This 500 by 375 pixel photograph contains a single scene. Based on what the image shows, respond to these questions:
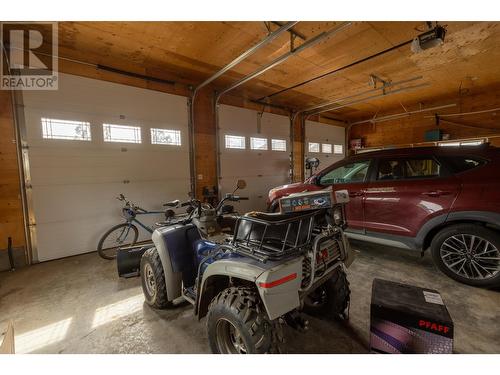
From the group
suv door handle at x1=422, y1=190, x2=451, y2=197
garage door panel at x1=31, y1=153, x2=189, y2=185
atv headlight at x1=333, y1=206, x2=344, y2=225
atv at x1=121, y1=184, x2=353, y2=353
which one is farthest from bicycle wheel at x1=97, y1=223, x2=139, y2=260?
suv door handle at x1=422, y1=190, x2=451, y2=197

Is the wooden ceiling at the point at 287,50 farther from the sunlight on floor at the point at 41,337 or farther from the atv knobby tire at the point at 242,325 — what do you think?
the sunlight on floor at the point at 41,337

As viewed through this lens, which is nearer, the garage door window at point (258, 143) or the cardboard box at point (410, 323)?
the cardboard box at point (410, 323)

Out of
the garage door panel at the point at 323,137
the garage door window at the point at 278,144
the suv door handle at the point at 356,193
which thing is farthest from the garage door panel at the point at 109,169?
the garage door panel at the point at 323,137

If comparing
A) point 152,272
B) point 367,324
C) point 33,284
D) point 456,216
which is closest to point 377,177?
point 456,216

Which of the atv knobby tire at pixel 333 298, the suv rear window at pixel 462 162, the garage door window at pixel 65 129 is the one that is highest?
the garage door window at pixel 65 129

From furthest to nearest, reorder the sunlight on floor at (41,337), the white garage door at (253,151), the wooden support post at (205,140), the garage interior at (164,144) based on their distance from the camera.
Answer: the white garage door at (253,151), the wooden support post at (205,140), the garage interior at (164,144), the sunlight on floor at (41,337)

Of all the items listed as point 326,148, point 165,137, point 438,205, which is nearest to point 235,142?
point 165,137

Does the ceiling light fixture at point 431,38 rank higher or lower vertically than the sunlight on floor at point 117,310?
higher

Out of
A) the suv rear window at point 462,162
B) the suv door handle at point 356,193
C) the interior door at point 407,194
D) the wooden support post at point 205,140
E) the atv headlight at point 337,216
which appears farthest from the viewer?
the wooden support post at point 205,140

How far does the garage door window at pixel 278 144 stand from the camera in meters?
6.75

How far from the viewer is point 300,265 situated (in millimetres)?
1364

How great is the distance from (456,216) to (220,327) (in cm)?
294

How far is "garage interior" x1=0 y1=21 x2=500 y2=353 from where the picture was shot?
2.04 meters

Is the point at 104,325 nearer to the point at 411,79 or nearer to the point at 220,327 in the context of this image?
the point at 220,327
